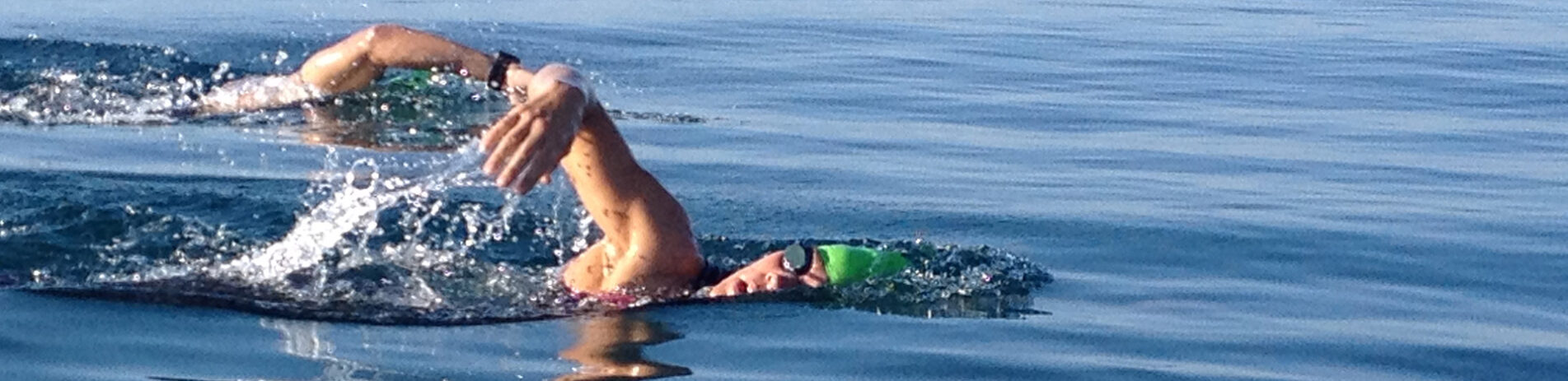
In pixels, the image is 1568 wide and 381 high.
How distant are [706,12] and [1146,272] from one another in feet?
34.6

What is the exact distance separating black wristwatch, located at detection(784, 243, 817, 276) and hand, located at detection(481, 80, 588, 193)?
116 cm

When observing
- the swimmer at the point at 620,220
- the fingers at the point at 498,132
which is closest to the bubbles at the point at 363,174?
the swimmer at the point at 620,220

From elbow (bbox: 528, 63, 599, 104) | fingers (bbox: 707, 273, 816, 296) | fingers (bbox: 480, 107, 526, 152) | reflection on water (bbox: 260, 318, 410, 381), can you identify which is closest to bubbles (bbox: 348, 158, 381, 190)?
fingers (bbox: 707, 273, 816, 296)

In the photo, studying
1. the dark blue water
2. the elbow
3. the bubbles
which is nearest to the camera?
the elbow

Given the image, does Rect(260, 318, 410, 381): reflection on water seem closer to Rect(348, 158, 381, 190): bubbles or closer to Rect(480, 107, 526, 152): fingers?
Rect(480, 107, 526, 152): fingers

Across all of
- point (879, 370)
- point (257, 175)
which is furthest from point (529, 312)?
point (257, 175)

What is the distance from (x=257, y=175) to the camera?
33.5ft

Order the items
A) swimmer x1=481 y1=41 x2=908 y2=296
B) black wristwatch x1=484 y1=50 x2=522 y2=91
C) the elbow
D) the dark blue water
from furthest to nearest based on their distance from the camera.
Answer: black wristwatch x1=484 y1=50 x2=522 y2=91
swimmer x1=481 y1=41 x2=908 y2=296
the dark blue water
the elbow

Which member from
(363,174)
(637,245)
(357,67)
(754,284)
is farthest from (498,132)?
(357,67)

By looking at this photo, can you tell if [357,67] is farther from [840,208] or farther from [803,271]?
[803,271]

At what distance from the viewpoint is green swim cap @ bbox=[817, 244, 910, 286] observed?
25.9 ft

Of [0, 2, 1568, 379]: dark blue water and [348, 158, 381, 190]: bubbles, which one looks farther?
[348, 158, 381, 190]: bubbles

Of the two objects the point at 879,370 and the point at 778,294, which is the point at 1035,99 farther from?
the point at 879,370

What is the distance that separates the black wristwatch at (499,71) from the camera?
7676mm
